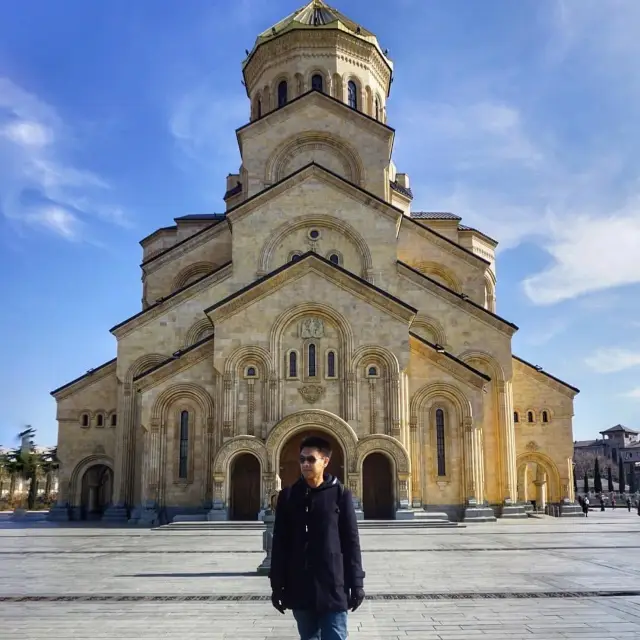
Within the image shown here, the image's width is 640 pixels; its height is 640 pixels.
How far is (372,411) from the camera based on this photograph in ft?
92.4

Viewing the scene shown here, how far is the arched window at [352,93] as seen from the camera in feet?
129

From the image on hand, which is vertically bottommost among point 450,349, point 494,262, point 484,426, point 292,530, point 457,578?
point 457,578

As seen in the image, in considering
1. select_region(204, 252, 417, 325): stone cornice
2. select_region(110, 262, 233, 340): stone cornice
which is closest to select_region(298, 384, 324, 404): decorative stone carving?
select_region(204, 252, 417, 325): stone cornice

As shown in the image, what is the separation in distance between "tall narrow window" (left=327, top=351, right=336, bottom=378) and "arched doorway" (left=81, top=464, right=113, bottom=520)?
1246 centimetres

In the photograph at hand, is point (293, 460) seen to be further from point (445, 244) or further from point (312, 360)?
point (445, 244)

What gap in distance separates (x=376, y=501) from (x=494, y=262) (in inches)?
825

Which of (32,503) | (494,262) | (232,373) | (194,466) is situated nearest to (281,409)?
(232,373)

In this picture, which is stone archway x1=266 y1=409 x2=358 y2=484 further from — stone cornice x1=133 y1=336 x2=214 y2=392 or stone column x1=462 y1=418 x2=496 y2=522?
stone column x1=462 y1=418 x2=496 y2=522

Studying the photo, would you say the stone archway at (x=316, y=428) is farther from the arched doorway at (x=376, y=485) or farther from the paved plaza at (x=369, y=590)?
the paved plaza at (x=369, y=590)

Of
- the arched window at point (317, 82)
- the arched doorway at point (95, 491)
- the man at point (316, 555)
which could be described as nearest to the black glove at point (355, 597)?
the man at point (316, 555)

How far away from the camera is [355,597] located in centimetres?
575

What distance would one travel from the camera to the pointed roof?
129 ft

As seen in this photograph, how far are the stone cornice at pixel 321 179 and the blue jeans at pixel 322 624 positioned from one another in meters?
27.3

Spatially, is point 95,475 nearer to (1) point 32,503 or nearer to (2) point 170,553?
(1) point 32,503
